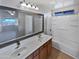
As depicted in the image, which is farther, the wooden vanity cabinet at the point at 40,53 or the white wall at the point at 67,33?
the white wall at the point at 67,33

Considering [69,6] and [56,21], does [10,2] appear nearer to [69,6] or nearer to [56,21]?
[69,6]

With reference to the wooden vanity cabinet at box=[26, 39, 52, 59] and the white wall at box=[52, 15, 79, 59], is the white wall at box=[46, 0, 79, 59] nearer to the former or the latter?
the white wall at box=[52, 15, 79, 59]

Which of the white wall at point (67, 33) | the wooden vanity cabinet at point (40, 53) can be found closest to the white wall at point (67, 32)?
the white wall at point (67, 33)

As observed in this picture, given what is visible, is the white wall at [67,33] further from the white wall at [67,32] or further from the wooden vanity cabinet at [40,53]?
the wooden vanity cabinet at [40,53]

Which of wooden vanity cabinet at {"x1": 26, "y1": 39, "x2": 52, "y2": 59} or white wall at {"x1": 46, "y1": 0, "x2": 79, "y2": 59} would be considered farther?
white wall at {"x1": 46, "y1": 0, "x2": 79, "y2": 59}

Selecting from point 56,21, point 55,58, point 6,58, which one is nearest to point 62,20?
point 56,21

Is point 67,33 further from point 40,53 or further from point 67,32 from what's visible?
point 40,53

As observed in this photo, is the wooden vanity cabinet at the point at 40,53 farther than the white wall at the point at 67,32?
No

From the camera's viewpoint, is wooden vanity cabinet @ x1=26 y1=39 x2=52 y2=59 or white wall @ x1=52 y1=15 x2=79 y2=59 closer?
wooden vanity cabinet @ x1=26 y1=39 x2=52 y2=59

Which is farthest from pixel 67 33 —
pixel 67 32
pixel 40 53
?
pixel 40 53

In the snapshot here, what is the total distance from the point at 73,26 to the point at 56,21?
1185 millimetres

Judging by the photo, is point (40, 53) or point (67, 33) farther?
point (67, 33)

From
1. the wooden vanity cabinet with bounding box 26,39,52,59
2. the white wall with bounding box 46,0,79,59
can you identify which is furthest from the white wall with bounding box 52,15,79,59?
the wooden vanity cabinet with bounding box 26,39,52,59

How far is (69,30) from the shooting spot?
3.53 m
